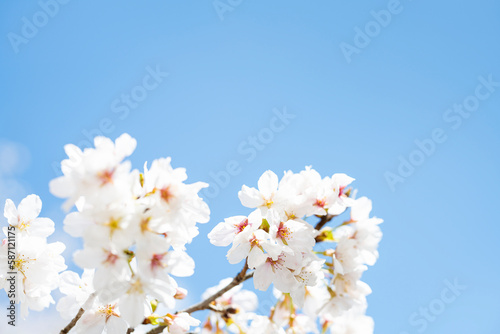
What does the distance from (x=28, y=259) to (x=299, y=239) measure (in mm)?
1344

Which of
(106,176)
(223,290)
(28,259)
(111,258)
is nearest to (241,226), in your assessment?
(223,290)

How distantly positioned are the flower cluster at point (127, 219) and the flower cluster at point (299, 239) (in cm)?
37

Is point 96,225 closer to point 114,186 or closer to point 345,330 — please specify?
point 114,186

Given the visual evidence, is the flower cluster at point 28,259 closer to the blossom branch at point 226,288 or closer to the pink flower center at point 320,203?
the blossom branch at point 226,288

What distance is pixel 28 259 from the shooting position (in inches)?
78.8

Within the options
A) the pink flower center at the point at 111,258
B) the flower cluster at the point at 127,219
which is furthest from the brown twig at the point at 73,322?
the pink flower center at the point at 111,258

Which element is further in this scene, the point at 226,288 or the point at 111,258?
the point at 226,288

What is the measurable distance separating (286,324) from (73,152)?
7.26 ft

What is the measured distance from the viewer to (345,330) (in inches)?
134

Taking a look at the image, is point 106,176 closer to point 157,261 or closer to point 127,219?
point 127,219

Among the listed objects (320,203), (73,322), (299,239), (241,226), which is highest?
(320,203)

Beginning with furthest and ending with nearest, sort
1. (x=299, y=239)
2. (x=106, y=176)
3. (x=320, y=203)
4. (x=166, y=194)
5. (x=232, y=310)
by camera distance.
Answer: (x=232, y=310) → (x=320, y=203) → (x=299, y=239) → (x=166, y=194) → (x=106, y=176)

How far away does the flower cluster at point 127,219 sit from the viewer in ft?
4.65

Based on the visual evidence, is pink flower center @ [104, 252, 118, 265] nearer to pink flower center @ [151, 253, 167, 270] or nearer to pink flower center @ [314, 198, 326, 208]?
pink flower center @ [151, 253, 167, 270]
